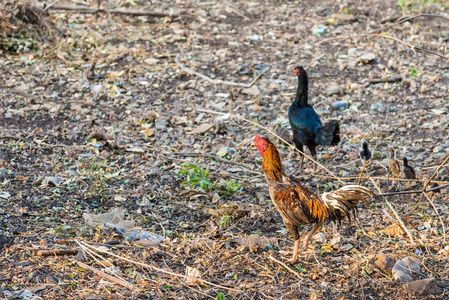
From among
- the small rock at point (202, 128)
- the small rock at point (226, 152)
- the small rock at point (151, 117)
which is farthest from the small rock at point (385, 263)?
the small rock at point (151, 117)

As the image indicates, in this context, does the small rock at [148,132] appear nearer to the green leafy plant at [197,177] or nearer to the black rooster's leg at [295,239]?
the green leafy plant at [197,177]

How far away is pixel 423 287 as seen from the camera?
12.4 feet

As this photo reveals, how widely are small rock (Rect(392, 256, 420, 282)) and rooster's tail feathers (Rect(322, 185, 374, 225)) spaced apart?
0.55 metres

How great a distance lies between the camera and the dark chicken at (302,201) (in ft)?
13.0

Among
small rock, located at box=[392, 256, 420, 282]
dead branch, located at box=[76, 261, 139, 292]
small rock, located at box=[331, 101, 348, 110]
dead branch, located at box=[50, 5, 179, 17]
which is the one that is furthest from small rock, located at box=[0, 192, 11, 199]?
dead branch, located at box=[50, 5, 179, 17]

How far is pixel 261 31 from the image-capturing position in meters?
9.33

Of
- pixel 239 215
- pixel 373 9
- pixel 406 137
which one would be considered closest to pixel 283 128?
pixel 406 137

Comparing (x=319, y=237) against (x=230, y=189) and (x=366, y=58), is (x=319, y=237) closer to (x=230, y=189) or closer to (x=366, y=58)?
(x=230, y=189)

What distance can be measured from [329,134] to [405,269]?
5.94 feet

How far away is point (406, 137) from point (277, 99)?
1.92 meters

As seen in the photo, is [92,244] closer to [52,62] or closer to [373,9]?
[52,62]

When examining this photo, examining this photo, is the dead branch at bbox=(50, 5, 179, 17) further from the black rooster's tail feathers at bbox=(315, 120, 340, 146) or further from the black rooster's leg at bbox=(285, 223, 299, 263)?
the black rooster's leg at bbox=(285, 223, 299, 263)

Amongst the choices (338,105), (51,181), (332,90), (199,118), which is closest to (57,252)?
(51,181)

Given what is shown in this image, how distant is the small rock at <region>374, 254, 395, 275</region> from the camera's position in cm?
403
